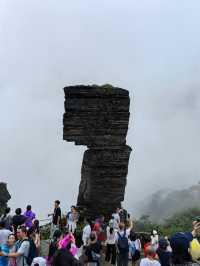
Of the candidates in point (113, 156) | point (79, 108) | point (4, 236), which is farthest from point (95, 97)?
point (4, 236)

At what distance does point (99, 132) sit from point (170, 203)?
129296mm

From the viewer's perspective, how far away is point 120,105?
91.2 feet

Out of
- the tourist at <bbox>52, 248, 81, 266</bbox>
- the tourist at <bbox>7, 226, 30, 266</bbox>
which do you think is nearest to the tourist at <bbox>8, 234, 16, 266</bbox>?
the tourist at <bbox>7, 226, 30, 266</bbox>

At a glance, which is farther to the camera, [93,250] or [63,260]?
[93,250]

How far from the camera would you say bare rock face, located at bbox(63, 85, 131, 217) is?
27.7 metres

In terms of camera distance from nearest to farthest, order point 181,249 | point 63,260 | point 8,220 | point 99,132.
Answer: point 63,260, point 181,249, point 8,220, point 99,132

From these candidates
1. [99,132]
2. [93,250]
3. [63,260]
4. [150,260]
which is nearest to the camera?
[63,260]

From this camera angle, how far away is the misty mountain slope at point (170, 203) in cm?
13612

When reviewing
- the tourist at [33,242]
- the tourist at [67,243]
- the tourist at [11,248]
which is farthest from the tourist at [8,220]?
the tourist at [67,243]

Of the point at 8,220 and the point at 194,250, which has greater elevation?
the point at 8,220

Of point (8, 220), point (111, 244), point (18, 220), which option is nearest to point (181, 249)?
point (111, 244)

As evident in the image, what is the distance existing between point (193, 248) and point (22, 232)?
159 inches

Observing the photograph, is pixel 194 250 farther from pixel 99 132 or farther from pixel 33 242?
pixel 99 132

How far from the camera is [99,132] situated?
27828 mm
